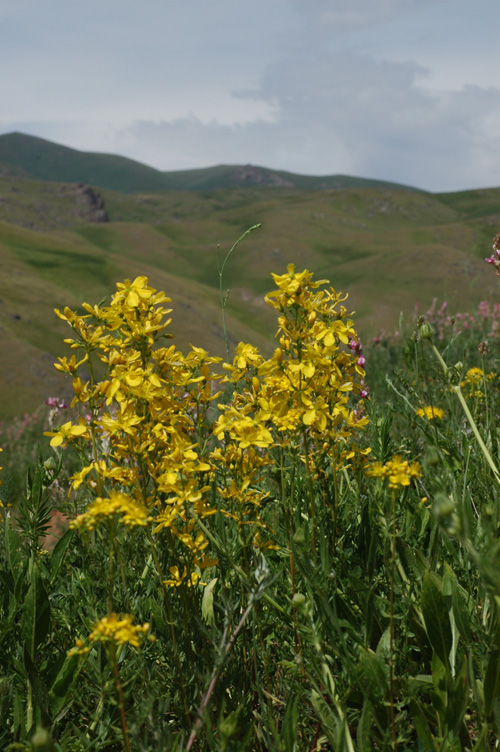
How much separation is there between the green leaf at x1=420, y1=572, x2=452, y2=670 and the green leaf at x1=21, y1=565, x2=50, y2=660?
1279 millimetres

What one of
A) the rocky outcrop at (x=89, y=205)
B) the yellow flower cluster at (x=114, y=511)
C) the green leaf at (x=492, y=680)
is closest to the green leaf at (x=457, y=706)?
the green leaf at (x=492, y=680)

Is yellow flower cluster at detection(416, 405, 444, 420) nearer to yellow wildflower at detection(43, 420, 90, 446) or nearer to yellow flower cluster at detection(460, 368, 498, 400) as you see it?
yellow flower cluster at detection(460, 368, 498, 400)

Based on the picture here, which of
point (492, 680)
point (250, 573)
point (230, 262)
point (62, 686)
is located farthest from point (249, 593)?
point (230, 262)

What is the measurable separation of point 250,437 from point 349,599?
820 mm

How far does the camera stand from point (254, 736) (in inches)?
75.8

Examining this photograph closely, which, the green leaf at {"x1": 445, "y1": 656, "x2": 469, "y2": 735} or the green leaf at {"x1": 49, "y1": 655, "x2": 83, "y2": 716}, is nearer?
the green leaf at {"x1": 445, "y1": 656, "x2": 469, "y2": 735}

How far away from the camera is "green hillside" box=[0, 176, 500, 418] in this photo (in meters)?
18.6

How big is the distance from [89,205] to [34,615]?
340 ft

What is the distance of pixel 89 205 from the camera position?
98.1m

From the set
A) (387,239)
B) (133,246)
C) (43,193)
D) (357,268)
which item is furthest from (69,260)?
(43,193)

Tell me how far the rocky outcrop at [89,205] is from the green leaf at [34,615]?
99441mm

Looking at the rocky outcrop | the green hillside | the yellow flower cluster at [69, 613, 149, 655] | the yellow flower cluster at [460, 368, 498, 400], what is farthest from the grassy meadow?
the rocky outcrop

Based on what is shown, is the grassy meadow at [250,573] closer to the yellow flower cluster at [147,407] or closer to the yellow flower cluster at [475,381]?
the yellow flower cluster at [147,407]

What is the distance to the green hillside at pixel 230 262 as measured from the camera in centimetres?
1861
